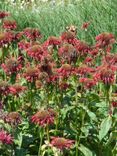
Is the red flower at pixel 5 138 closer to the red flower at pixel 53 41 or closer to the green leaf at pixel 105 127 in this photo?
the green leaf at pixel 105 127

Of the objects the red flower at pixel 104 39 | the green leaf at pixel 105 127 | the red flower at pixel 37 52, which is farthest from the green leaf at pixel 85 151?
the red flower at pixel 104 39

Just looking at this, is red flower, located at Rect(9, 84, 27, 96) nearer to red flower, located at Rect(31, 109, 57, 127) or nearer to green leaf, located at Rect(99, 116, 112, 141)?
red flower, located at Rect(31, 109, 57, 127)

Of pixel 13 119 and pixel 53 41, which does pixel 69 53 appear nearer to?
pixel 53 41

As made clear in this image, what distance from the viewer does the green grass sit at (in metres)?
4.84

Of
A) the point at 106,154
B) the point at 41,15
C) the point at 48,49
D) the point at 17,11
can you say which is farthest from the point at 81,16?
the point at 106,154

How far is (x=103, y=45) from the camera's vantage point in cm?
279

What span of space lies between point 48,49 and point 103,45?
1.14 ft

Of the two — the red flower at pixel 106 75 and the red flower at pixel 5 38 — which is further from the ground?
the red flower at pixel 5 38

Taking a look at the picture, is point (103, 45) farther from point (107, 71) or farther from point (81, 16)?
point (81, 16)

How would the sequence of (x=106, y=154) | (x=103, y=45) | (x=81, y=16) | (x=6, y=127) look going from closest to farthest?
(x=6, y=127)
(x=106, y=154)
(x=103, y=45)
(x=81, y=16)

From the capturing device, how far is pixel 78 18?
5.16 metres

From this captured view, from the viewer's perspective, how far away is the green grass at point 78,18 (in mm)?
4844

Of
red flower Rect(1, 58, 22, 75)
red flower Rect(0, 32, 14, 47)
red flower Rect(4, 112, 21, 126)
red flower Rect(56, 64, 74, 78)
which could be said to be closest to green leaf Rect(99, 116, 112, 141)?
red flower Rect(56, 64, 74, 78)

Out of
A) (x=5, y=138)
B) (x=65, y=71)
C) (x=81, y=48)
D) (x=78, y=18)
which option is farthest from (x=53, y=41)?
(x=78, y=18)
